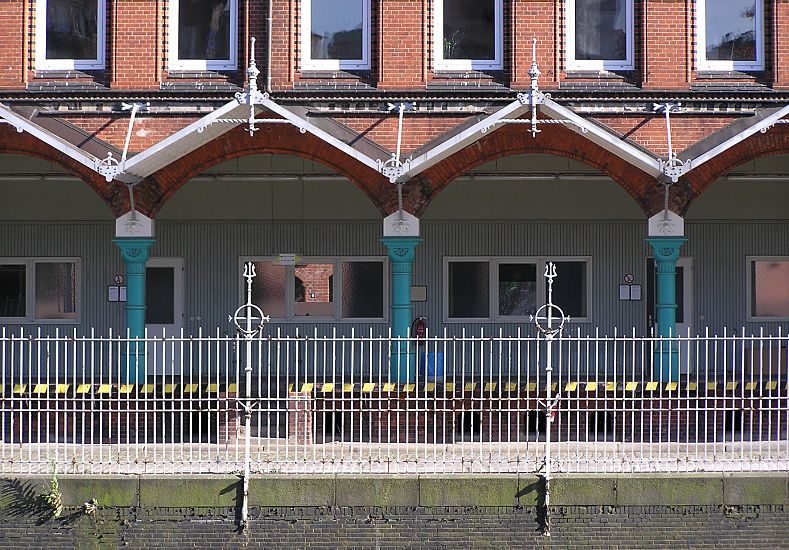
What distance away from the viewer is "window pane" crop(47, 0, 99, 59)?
54.7ft

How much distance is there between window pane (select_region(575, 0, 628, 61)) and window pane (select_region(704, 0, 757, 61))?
3.97 feet

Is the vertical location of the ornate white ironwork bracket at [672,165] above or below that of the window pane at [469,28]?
below

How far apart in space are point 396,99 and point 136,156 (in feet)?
12.2

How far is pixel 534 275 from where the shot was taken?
66.7 ft

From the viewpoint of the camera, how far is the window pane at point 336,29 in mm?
16609

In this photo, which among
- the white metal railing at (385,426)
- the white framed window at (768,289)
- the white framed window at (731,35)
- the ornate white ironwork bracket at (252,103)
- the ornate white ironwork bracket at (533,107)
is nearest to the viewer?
the white metal railing at (385,426)

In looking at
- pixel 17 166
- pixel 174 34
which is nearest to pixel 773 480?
pixel 174 34

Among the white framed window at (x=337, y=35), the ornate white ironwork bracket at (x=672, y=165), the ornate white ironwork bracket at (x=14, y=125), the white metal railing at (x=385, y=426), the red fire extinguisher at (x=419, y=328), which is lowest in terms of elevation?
the white metal railing at (x=385, y=426)

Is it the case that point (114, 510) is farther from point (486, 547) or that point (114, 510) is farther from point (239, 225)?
point (239, 225)

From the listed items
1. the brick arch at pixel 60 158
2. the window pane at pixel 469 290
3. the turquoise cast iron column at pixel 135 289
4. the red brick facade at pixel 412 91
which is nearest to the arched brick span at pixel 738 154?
the red brick facade at pixel 412 91

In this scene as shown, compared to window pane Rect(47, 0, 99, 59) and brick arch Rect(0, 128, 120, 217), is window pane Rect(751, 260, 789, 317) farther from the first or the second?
window pane Rect(47, 0, 99, 59)

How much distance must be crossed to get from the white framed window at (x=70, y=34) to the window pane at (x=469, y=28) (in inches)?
194

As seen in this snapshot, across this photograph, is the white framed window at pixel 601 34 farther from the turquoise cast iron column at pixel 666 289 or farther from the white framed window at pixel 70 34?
the white framed window at pixel 70 34

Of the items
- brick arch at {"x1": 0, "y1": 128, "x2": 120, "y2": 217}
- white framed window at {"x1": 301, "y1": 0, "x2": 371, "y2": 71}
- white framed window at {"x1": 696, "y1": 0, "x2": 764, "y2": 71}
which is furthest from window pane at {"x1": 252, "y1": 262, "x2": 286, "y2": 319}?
white framed window at {"x1": 696, "y1": 0, "x2": 764, "y2": 71}
